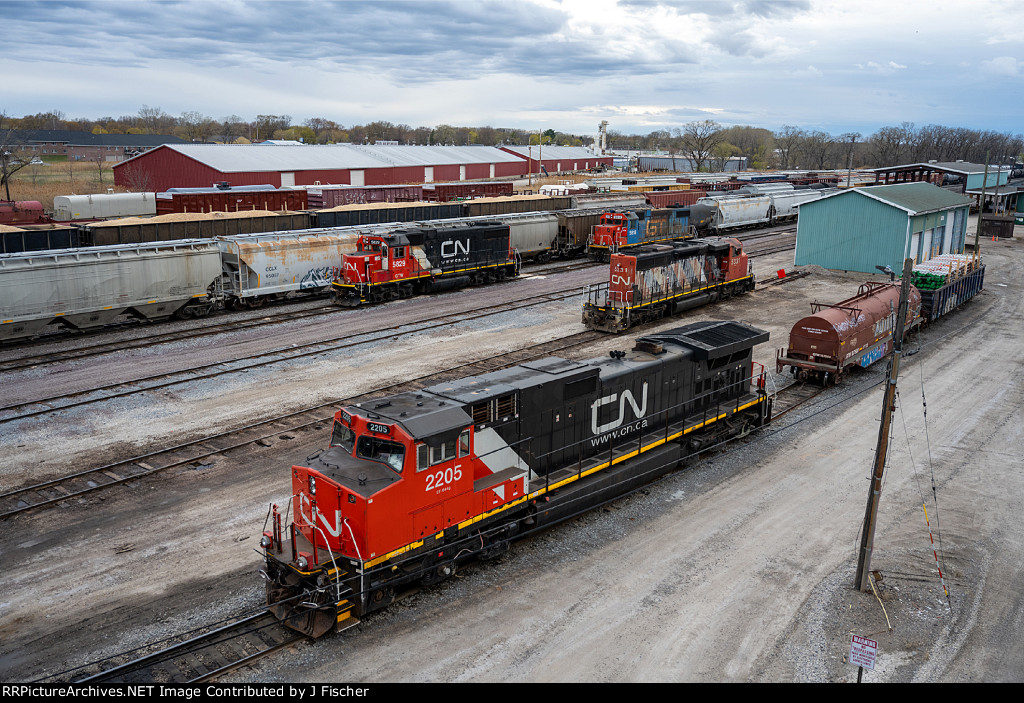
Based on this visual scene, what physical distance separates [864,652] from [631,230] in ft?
132

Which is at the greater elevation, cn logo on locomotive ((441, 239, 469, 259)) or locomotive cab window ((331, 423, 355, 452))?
cn logo on locomotive ((441, 239, 469, 259))

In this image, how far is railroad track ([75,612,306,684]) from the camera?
1056cm

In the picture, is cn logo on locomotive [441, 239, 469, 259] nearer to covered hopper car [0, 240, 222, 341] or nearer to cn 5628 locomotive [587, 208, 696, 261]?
cn 5628 locomotive [587, 208, 696, 261]

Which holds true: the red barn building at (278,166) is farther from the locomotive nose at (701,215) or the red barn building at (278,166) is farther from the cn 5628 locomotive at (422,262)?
the locomotive nose at (701,215)

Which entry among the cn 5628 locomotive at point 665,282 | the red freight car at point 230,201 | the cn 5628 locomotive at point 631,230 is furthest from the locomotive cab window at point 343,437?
the red freight car at point 230,201

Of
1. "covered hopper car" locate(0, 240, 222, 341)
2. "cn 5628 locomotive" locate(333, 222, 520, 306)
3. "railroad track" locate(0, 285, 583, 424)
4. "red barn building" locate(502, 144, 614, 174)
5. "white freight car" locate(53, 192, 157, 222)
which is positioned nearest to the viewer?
"railroad track" locate(0, 285, 583, 424)

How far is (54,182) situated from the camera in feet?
298

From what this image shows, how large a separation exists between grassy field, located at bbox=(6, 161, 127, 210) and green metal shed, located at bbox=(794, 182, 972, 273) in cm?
5979

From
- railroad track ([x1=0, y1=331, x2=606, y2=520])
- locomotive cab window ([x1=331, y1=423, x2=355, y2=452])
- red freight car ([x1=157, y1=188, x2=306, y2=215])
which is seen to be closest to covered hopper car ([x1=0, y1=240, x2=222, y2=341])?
railroad track ([x1=0, y1=331, x2=606, y2=520])

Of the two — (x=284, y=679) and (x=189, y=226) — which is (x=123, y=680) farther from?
(x=189, y=226)

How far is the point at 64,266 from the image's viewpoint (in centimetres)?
2858

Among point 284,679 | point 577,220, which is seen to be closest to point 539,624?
point 284,679

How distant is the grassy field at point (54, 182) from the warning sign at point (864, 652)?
69199mm

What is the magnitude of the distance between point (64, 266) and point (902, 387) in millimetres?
31067
